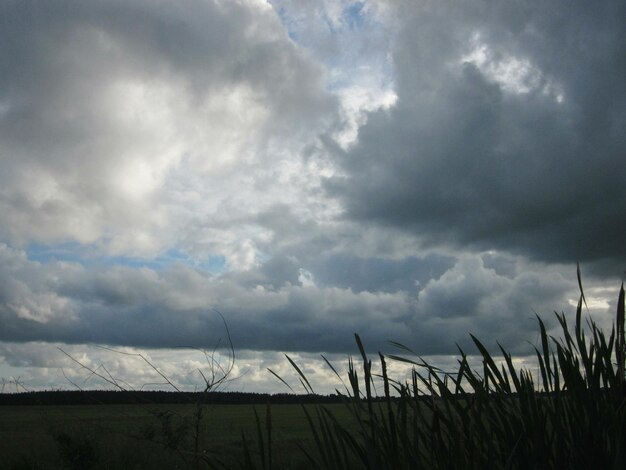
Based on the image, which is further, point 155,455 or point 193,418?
point 155,455

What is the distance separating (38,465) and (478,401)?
3265 cm

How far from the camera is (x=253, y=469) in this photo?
8.84 feet

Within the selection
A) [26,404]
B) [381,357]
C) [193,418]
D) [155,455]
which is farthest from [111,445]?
[26,404]

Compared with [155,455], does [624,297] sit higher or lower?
higher

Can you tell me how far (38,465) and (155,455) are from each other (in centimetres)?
719

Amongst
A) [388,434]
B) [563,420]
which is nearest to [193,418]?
[388,434]

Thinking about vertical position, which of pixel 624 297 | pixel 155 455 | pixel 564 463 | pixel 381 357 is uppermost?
pixel 624 297

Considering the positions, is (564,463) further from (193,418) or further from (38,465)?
(38,465)

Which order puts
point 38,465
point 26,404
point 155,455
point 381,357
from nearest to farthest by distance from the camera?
point 381,357, point 38,465, point 155,455, point 26,404

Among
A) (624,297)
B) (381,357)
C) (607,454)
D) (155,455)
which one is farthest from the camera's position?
(155,455)

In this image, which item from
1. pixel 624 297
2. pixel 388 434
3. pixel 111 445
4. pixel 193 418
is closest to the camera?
pixel 388 434

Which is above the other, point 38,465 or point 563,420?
point 563,420

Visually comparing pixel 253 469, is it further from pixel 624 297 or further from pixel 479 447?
pixel 624 297

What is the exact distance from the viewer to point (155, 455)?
1403 inches
